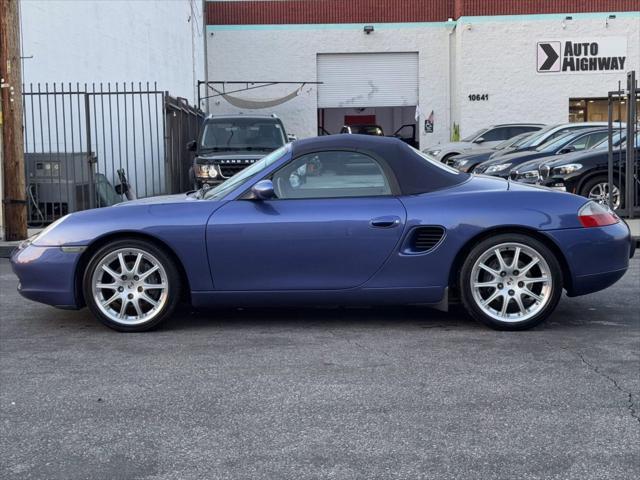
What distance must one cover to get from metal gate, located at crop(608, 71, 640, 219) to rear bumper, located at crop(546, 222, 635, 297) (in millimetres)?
6978

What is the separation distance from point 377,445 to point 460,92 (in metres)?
29.8

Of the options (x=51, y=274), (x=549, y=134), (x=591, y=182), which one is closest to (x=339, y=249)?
(x=51, y=274)

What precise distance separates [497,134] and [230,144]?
420 inches

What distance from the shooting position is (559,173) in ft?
43.6

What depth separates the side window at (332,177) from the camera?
612 cm

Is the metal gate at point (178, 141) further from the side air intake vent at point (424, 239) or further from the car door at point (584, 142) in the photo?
the side air intake vent at point (424, 239)

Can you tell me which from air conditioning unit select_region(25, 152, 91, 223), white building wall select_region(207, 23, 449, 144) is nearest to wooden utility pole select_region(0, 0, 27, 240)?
air conditioning unit select_region(25, 152, 91, 223)

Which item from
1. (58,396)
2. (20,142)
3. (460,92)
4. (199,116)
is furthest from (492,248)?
(460,92)

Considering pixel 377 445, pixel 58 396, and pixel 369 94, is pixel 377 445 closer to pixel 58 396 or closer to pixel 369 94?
pixel 58 396

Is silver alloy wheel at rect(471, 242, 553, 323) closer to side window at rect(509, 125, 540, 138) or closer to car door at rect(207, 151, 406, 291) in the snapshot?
car door at rect(207, 151, 406, 291)

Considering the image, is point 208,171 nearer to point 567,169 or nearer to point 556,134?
point 567,169

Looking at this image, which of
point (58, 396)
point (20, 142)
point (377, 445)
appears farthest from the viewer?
point (20, 142)

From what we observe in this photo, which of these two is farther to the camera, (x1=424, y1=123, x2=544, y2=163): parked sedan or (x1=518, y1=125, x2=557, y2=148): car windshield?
(x1=424, y1=123, x2=544, y2=163): parked sedan

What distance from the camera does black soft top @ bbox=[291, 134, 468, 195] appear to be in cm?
611
